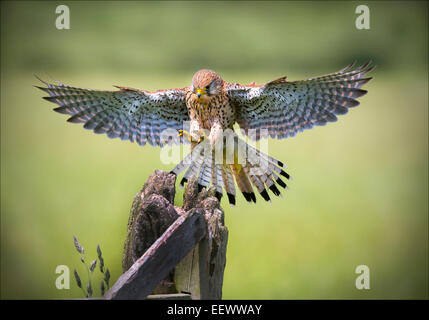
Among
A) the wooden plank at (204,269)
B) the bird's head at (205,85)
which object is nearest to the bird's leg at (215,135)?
the bird's head at (205,85)

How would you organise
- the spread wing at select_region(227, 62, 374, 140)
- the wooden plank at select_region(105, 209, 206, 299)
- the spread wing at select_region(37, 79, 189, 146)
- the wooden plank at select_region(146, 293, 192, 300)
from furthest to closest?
1. the spread wing at select_region(37, 79, 189, 146)
2. the spread wing at select_region(227, 62, 374, 140)
3. the wooden plank at select_region(146, 293, 192, 300)
4. the wooden plank at select_region(105, 209, 206, 299)

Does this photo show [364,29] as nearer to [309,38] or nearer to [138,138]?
[309,38]

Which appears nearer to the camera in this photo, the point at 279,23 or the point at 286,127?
the point at 286,127

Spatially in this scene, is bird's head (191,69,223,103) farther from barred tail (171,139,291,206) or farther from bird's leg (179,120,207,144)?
barred tail (171,139,291,206)

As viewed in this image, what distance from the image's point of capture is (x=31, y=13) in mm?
2201

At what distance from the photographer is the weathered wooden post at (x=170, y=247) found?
131cm

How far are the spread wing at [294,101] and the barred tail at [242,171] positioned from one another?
118 millimetres

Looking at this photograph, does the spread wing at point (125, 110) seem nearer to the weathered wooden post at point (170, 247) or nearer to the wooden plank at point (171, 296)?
the weathered wooden post at point (170, 247)

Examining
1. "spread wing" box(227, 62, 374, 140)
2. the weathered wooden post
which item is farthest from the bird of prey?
the weathered wooden post

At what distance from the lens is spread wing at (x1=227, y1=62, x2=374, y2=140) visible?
174cm

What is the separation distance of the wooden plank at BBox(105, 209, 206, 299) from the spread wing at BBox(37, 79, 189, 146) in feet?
2.26

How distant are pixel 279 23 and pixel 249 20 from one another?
172 mm

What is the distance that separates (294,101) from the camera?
6.06 ft

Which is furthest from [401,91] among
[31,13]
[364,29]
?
[31,13]
